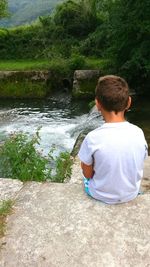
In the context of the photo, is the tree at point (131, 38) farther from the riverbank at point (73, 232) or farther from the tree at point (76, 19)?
the riverbank at point (73, 232)

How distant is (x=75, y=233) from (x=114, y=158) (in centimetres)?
74

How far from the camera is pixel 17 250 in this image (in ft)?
10.7

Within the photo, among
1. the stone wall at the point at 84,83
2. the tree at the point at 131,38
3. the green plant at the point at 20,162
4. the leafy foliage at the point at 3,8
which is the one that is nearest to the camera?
the green plant at the point at 20,162

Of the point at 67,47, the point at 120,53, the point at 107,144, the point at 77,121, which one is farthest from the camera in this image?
the point at 67,47

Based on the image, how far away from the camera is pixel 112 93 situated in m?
3.57

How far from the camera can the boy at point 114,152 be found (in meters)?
3.68

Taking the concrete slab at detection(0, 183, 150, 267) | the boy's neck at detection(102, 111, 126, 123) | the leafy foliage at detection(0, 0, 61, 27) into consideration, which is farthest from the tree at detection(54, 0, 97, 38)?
the leafy foliage at detection(0, 0, 61, 27)

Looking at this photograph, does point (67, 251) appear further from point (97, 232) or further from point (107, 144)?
point (107, 144)

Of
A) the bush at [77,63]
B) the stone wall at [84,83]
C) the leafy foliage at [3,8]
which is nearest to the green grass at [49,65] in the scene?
the bush at [77,63]

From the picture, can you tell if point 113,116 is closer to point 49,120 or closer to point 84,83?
point 49,120

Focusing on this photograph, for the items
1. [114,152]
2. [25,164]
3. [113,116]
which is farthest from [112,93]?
[25,164]

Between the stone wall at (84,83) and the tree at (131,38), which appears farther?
the stone wall at (84,83)

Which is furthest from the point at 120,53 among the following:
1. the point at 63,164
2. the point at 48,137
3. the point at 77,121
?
the point at 63,164

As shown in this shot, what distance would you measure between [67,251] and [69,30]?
2197cm
